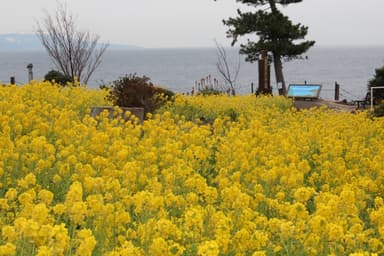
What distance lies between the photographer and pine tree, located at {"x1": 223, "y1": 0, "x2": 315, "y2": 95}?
92.5 ft

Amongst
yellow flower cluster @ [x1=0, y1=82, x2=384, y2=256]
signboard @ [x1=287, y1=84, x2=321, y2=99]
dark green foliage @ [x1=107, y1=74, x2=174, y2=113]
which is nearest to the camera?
yellow flower cluster @ [x1=0, y1=82, x2=384, y2=256]

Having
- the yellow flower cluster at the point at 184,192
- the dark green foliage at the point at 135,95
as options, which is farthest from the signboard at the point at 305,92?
the yellow flower cluster at the point at 184,192

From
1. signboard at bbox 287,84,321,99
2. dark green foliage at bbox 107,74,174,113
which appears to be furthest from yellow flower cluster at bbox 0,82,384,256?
signboard at bbox 287,84,321,99

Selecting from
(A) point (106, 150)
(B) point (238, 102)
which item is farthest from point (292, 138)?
(B) point (238, 102)

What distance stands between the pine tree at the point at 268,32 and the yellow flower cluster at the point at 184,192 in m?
18.2

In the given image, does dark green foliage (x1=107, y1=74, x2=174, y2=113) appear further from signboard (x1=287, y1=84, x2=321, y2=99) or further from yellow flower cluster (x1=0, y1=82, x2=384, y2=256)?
signboard (x1=287, y1=84, x2=321, y2=99)

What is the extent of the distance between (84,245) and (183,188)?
2315mm

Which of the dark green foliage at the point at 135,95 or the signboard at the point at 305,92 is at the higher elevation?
the dark green foliage at the point at 135,95

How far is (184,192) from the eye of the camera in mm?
5312

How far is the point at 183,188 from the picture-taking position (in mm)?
5398

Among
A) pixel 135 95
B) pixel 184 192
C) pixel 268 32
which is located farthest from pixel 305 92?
pixel 184 192

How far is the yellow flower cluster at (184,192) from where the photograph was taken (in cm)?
364

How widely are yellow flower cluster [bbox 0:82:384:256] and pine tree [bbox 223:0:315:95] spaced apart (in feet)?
59.8

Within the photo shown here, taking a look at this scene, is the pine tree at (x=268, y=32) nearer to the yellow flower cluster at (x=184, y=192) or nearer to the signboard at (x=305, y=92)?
the signboard at (x=305, y=92)
